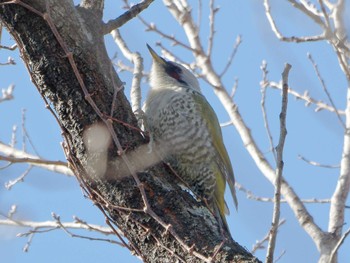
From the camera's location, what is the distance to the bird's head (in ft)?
16.5

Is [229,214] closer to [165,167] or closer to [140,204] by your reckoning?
[165,167]

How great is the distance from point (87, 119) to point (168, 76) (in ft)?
7.61

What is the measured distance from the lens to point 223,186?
459cm

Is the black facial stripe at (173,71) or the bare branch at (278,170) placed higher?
the black facial stripe at (173,71)

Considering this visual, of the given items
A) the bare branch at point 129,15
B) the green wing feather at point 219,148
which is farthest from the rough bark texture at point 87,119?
the green wing feather at point 219,148

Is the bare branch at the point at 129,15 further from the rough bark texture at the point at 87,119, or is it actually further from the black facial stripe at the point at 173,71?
the black facial stripe at the point at 173,71

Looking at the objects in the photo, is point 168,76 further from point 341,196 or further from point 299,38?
point 341,196

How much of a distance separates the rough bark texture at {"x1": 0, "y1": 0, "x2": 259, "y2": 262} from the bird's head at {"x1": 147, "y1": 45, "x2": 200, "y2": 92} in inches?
79.5

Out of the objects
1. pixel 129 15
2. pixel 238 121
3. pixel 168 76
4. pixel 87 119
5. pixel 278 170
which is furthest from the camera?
pixel 238 121

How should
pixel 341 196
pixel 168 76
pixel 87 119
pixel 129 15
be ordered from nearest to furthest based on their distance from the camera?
pixel 87 119, pixel 129 15, pixel 168 76, pixel 341 196

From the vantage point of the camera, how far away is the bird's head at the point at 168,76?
198 inches

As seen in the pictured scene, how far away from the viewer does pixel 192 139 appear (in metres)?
4.53

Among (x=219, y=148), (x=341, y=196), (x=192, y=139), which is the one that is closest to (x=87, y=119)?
(x=192, y=139)

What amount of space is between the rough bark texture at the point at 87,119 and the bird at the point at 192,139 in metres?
1.32
